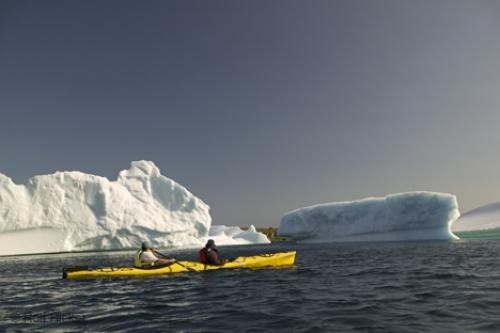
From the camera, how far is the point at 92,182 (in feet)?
144

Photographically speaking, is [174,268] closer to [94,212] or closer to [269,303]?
[269,303]

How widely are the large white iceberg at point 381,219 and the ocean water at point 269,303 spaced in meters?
36.9

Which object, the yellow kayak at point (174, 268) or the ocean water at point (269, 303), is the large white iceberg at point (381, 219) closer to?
the yellow kayak at point (174, 268)

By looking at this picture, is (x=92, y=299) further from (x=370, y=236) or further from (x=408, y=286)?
(x=370, y=236)

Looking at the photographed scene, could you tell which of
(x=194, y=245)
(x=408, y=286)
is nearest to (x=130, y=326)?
(x=408, y=286)

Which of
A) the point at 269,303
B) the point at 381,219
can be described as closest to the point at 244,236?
the point at 381,219

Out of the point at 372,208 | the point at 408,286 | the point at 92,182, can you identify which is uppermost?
the point at 92,182

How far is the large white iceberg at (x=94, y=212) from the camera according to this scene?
39.9 metres

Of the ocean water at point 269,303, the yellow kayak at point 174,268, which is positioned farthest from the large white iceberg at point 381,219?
the ocean water at point 269,303

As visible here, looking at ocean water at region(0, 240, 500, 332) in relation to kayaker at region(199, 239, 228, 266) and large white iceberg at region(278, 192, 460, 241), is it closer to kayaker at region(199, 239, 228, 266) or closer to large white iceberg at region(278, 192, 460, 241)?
kayaker at region(199, 239, 228, 266)

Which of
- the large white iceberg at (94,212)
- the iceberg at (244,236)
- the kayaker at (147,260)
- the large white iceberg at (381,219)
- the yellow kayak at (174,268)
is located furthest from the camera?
the iceberg at (244,236)

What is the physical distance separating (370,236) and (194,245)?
24.7m

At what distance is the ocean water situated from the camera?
23.4ft

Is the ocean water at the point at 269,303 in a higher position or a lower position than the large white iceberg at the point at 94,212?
lower
